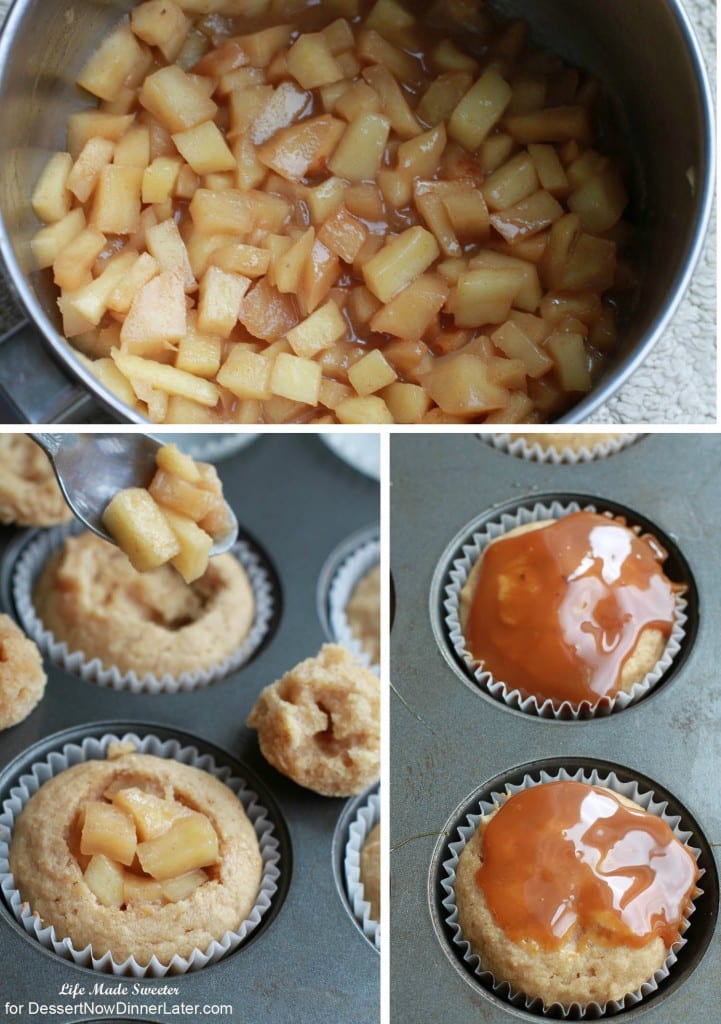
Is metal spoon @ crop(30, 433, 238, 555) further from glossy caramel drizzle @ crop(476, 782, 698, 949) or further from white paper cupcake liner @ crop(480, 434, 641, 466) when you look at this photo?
glossy caramel drizzle @ crop(476, 782, 698, 949)

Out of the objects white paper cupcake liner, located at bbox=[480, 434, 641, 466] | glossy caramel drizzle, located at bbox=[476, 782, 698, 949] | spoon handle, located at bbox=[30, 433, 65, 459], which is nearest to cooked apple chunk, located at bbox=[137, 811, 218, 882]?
glossy caramel drizzle, located at bbox=[476, 782, 698, 949]

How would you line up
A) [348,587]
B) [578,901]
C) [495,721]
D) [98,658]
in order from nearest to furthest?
[578,901] < [495,721] < [98,658] < [348,587]

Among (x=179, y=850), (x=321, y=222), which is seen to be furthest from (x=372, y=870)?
(x=321, y=222)

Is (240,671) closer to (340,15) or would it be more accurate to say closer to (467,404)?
(467,404)

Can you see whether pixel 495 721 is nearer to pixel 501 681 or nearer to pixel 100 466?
pixel 501 681

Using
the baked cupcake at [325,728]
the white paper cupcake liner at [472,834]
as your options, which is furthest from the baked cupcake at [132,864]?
the white paper cupcake liner at [472,834]

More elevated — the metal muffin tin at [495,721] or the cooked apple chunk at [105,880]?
the metal muffin tin at [495,721]

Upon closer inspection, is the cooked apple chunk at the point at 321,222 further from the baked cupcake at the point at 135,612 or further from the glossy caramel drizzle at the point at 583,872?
the glossy caramel drizzle at the point at 583,872
